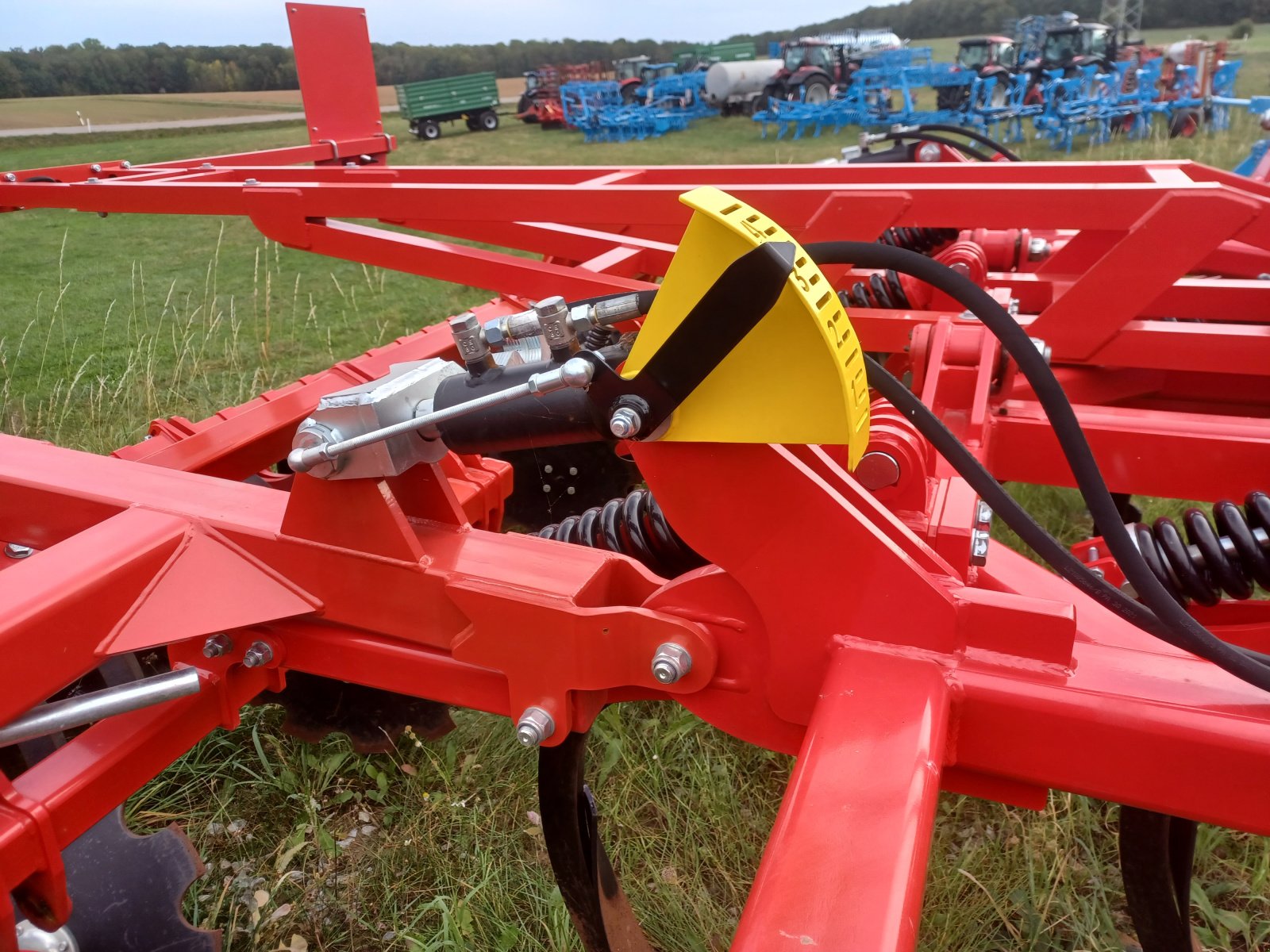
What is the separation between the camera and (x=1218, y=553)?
4.17ft

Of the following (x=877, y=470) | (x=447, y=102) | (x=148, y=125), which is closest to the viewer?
(x=877, y=470)

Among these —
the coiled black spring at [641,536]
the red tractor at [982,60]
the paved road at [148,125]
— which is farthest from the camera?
the red tractor at [982,60]

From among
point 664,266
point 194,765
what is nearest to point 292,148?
point 664,266

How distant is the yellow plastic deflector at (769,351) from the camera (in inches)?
31.2

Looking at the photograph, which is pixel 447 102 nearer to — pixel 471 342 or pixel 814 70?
pixel 814 70

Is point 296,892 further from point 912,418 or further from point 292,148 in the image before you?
point 292,148

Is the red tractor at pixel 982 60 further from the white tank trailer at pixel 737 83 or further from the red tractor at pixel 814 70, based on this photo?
the white tank trailer at pixel 737 83

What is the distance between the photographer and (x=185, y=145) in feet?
30.4

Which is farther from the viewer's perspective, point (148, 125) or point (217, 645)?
point (148, 125)

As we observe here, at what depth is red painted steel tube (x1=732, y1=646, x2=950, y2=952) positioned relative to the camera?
66 centimetres

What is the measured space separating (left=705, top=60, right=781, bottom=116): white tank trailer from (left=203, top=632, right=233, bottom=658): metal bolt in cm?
2206

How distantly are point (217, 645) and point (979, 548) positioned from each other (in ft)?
3.64

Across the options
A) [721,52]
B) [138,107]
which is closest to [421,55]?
[721,52]

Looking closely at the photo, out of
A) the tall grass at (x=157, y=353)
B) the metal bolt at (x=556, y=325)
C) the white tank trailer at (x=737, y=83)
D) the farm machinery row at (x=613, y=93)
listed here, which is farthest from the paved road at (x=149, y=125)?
the white tank trailer at (x=737, y=83)
